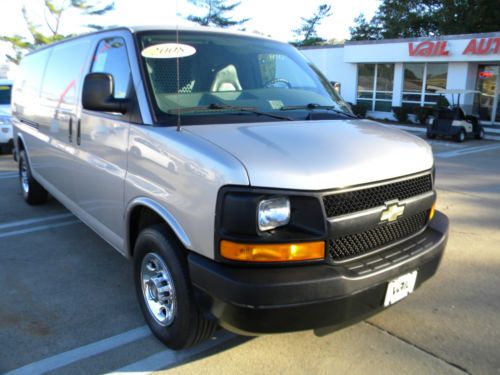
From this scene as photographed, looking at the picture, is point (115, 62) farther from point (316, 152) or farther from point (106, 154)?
point (316, 152)

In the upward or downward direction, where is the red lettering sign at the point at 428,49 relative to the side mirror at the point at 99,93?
upward

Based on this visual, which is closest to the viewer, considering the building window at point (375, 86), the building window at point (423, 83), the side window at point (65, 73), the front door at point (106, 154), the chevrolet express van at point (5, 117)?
the front door at point (106, 154)

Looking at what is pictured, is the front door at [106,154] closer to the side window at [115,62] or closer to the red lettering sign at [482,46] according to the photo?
the side window at [115,62]

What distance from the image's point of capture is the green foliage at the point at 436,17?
2903cm

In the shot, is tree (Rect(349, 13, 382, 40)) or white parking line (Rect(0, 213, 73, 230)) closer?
white parking line (Rect(0, 213, 73, 230))

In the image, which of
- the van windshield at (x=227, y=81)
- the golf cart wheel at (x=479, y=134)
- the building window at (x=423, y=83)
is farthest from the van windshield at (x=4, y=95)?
the building window at (x=423, y=83)

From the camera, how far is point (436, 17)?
31172mm

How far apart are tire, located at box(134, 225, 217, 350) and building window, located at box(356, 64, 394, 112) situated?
70.5ft

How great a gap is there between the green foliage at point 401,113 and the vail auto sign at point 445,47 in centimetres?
250

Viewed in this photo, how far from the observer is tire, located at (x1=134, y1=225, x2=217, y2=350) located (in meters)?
2.59

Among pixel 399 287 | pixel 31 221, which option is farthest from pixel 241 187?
pixel 31 221

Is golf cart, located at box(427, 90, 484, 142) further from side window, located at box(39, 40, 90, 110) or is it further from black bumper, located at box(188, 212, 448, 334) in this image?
black bumper, located at box(188, 212, 448, 334)

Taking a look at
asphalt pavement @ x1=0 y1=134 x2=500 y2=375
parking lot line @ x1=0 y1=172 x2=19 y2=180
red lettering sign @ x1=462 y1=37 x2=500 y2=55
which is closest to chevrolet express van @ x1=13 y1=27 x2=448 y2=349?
asphalt pavement @ x1=0 y1=134 x2=500 y2=375

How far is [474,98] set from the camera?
19.6 metres
